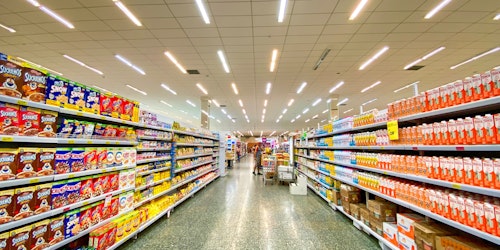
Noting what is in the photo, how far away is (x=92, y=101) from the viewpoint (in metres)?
2.51

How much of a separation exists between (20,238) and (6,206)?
321 millimetres

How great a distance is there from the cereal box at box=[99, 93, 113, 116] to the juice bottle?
414 centimetres

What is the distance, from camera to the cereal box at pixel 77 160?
2.21 m

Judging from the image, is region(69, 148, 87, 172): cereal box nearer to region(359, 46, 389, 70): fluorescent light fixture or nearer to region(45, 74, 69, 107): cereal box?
region(45, 74, 69, 107): cereal box

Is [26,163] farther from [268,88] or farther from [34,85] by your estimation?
[268,88]

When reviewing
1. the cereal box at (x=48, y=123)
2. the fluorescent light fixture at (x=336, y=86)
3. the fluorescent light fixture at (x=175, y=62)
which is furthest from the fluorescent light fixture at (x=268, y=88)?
the cereal box at (x=48, y=123)

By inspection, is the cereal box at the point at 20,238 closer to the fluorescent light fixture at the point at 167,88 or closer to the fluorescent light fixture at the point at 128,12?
the fluorescent light fixture at the point at 128,12

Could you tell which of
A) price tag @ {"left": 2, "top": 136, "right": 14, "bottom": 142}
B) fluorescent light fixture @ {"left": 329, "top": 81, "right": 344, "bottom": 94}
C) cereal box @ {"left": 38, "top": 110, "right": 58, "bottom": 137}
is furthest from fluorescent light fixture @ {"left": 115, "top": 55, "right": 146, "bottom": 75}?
fluorescent light fixture @ {"left": 329, "top": 81, "right": 344, "bottom": 94}

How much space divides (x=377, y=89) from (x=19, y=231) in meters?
11.8

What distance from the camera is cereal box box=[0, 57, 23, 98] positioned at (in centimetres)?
164

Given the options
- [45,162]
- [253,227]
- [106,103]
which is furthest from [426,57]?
[45,162]

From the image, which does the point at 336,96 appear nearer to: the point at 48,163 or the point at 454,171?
the point at 454,171

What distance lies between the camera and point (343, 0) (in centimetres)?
382

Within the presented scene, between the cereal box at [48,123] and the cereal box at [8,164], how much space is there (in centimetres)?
26
